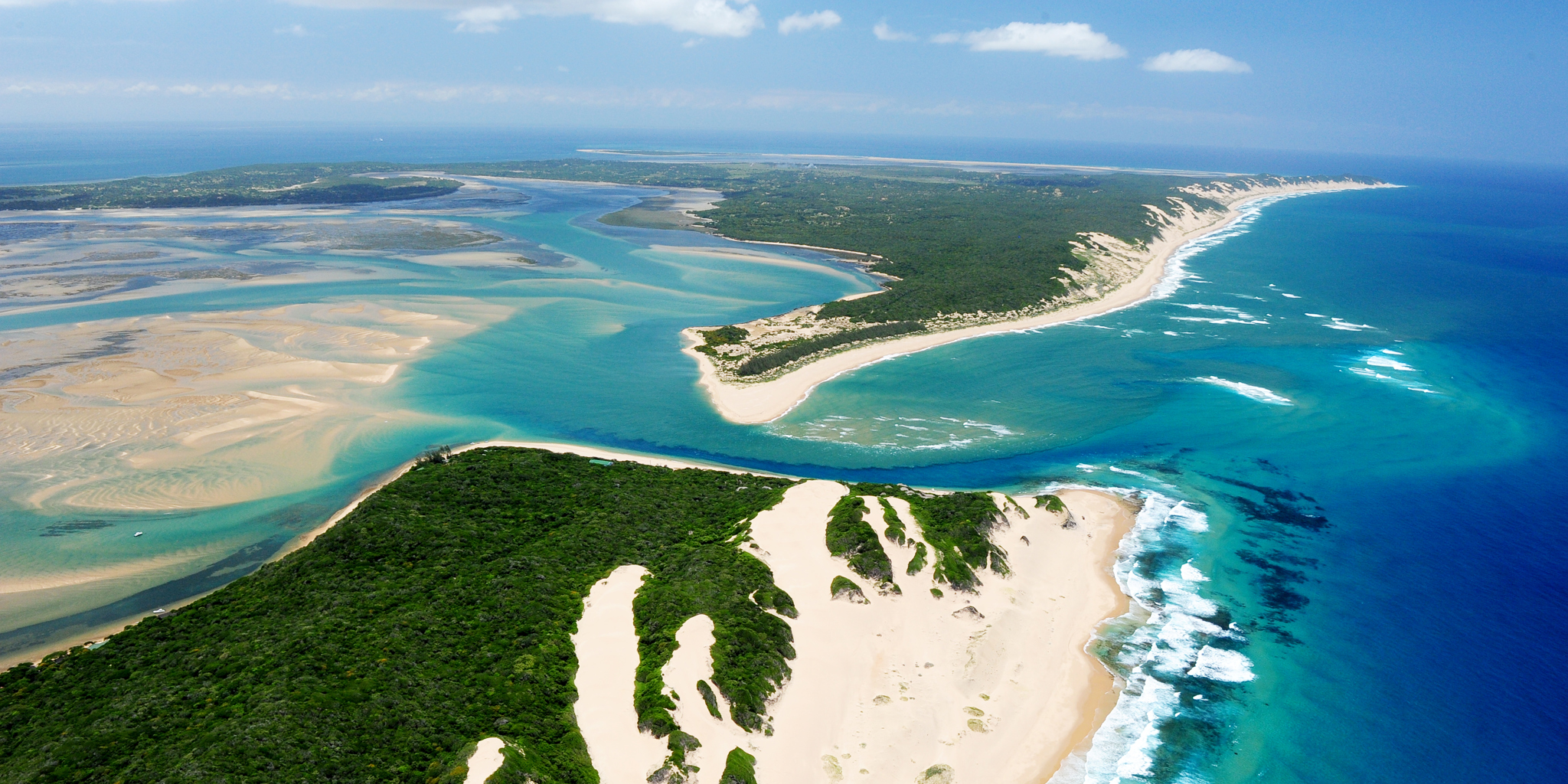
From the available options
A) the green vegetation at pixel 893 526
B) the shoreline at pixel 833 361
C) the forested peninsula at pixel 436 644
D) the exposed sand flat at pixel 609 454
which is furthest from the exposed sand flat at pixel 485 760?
the shoreline at pixel 833 361

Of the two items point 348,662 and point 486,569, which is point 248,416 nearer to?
point 486,569

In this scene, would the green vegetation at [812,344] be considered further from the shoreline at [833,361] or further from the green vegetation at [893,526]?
the green vegetation at [893,526]

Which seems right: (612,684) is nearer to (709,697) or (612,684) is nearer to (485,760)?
(709,697)

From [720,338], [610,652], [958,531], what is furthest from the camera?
[720,338]

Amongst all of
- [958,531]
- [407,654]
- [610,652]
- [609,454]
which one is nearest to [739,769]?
[610,652]

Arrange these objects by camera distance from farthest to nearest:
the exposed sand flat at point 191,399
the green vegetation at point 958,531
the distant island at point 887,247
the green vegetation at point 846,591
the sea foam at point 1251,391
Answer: the distant island at point 887,247
the sea foam at point 1251,391
the exposed sand flat at point 191,399
the green vegetation at point 958,531
the green vegetation at point 846,591

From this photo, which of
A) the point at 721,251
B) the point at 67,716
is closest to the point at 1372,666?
the point at 67,716

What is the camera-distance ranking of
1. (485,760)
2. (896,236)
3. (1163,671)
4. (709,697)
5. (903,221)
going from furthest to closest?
(903,221) → (896,236) → (1163,671) → (709,697) → (485,760)
